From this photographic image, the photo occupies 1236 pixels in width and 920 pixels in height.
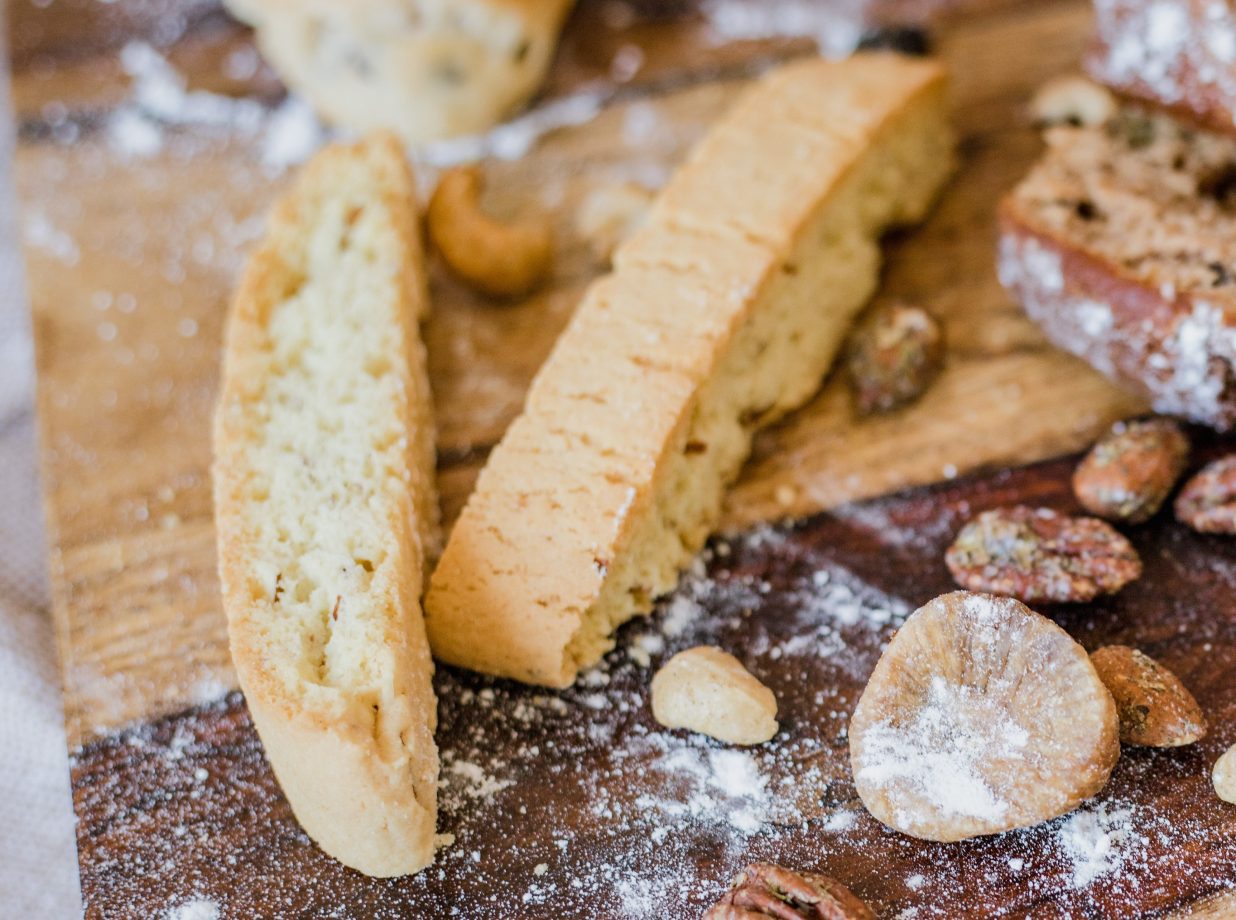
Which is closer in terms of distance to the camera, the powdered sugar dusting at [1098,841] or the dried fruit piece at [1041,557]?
the powdered sugar dusting at [1098,841]

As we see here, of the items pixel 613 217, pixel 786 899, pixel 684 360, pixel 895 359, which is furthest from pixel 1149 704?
pixel 613 217

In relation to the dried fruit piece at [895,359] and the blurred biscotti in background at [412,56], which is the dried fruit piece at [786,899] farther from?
the blurred biscotti in background at [412,56]

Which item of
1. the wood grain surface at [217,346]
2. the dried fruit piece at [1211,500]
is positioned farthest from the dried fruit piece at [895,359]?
the dried fruit piece at [1211,500]

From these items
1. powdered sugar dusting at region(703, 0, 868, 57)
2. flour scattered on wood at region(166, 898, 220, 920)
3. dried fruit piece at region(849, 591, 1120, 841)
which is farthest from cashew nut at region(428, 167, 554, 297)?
flour scattered on wood at region(166, 898, 220, 920)

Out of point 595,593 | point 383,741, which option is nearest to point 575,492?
point 595,593

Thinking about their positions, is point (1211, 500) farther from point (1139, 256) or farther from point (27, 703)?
point (27, 703)

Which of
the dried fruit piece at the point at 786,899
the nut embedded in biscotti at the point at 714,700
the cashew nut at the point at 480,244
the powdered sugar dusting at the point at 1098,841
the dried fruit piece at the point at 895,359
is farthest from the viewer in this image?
the cashew nut at the point at 480,244

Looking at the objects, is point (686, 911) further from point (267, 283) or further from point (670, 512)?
point (267, 283)
